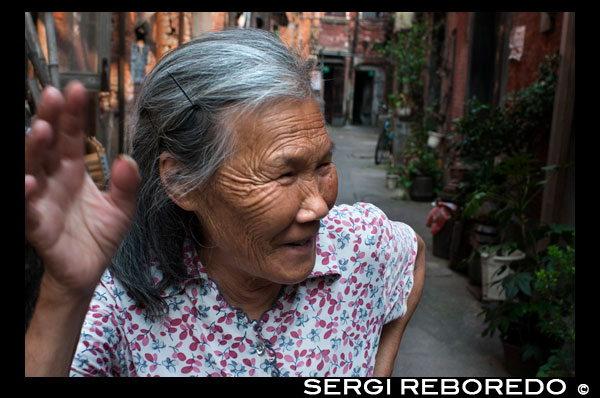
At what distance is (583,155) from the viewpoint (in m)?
3.04

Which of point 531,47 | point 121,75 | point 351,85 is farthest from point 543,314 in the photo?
point 351,85

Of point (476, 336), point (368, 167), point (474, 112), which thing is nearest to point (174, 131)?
point (476, 336)

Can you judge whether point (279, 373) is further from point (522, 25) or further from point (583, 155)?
point (522, 25)

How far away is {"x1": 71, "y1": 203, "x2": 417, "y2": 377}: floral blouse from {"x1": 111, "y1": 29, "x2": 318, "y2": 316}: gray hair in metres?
0.05

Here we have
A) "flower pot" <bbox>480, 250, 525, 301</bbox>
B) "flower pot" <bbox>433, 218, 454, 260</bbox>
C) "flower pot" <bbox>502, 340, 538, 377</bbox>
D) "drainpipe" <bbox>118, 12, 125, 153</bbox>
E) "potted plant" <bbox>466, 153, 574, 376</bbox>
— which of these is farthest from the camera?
"drainpipe" <bbox>118, 12, 125, 153</bbox>

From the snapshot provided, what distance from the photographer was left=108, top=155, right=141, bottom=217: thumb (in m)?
0.95

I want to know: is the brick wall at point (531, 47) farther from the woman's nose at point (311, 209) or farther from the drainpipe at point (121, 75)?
the drainpipe at point (121, 75)

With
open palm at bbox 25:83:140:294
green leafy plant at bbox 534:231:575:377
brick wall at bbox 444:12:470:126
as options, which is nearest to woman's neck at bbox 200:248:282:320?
open palm at bbox 25:83:140:294

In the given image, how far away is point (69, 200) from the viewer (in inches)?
37.8

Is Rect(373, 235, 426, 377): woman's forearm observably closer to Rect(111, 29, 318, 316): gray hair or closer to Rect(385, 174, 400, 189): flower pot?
Rect(111, 29, 318, 316): gray hair

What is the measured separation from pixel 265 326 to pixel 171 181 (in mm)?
447

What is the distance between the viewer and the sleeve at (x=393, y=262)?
1.71 metres

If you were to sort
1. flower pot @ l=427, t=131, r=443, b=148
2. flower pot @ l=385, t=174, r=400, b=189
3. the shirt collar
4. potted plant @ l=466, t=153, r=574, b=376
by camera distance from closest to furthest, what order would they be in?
the shirt collar
potted plant @ l=466, t=153, r=574, b=376
flower pot @ l=427, t=131, r=443, b=148
flower pot @ l=385, t=174, r=400, b=189

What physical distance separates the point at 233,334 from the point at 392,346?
0.59 meters
